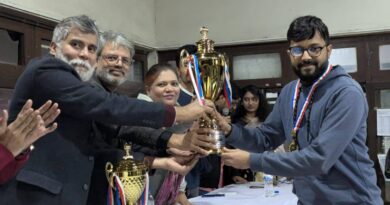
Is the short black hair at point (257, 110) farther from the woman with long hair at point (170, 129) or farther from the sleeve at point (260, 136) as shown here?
the sleeve at point (260, 136)

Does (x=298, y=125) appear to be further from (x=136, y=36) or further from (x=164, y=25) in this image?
(x=164, y=25)

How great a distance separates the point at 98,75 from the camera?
1.86 metres

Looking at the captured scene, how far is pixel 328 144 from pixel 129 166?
2.30ft

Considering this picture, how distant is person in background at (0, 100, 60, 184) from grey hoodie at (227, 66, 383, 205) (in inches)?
30.4

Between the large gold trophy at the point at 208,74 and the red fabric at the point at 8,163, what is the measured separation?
0.66 meters

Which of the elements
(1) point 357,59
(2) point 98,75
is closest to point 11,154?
(2) point 98,75

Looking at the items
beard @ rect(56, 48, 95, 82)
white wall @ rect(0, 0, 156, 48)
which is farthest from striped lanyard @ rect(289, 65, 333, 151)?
white wall @ rect(0, 0, 156, 48)

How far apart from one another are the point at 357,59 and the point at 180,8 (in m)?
1.99

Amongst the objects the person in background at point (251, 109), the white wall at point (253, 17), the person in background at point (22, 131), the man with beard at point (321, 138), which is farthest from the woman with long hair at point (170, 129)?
the white wall at point (253, 17)

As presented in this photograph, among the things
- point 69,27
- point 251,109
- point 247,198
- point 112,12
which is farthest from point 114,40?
point 112,12

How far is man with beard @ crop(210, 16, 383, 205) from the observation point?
61.3 inches

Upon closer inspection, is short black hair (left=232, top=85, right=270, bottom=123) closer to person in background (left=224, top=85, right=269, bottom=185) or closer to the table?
person in background (left=224, top=85, right=269, bottom=185)

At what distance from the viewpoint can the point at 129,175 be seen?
1549 millimetres

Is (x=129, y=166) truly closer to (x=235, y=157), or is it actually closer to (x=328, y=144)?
(x=235, y=157)
